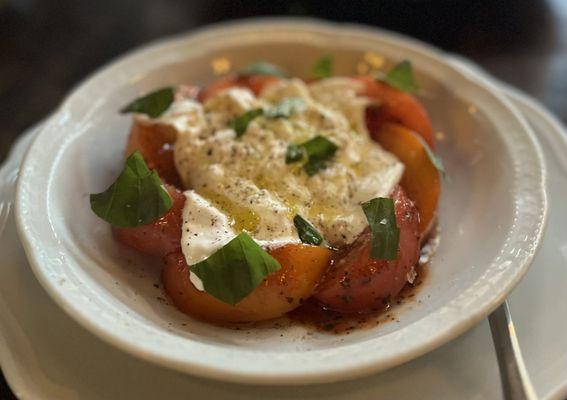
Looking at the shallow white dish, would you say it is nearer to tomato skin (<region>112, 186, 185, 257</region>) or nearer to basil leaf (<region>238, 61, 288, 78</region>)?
tomato skin (<region>112, 186, 185, 257</region>)

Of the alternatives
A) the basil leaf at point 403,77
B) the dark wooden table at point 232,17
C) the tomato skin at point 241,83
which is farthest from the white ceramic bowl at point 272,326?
the dark wooden table at point 232,17

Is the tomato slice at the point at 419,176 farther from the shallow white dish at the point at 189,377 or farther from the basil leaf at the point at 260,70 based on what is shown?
the basil leaf at the point at 260,70

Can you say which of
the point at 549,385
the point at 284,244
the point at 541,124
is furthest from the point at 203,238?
the point at 541,124

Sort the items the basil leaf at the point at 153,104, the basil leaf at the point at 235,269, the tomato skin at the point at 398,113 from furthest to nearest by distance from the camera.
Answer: the tomato skin at the point at 398,113 < the basil leaf at the point at 153,104 < the basil leaf at the point at 235,269

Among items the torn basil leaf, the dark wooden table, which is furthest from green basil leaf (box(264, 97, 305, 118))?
the dark wooden table

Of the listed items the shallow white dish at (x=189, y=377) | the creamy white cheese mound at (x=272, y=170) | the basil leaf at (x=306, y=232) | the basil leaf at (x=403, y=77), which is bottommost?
the shallow white dish at (x=189, y=377)

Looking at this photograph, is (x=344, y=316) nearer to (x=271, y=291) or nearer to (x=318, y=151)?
(x=271, y=291)

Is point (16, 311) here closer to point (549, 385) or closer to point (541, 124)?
point (549, 385)
